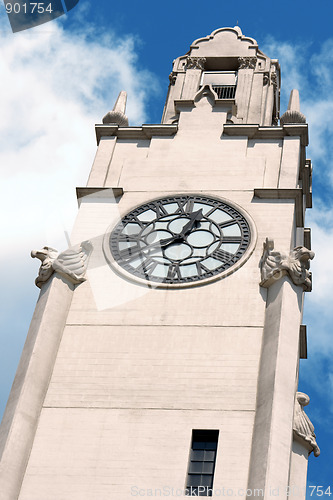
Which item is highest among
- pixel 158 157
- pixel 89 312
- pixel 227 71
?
pixel 227 71

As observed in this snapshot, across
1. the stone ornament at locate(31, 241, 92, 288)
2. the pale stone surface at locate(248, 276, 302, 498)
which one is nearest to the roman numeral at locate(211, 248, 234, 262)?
the pale stone surface at locate(248, 276, 302, 498)

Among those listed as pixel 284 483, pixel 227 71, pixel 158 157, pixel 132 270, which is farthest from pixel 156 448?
pixel 227 71

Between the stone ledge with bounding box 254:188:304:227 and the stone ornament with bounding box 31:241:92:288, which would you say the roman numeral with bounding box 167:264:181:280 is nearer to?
the stone ornament with bounding box 31:241:92:288

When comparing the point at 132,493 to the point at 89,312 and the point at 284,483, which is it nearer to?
the point at 284,483

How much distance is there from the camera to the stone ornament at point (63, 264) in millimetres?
33531

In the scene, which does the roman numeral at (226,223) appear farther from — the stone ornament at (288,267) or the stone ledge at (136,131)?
the stone ledge at (136,131)

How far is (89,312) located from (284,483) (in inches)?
303

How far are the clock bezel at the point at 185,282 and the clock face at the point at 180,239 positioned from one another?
62 mm

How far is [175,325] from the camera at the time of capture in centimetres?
3200

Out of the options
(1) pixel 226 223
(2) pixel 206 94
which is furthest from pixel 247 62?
(1) pixel 226 223

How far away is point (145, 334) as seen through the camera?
31.9m

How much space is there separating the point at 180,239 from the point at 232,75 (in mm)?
11490

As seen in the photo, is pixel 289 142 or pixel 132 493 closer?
pixel 132 493

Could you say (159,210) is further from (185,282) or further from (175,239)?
(185,282)
